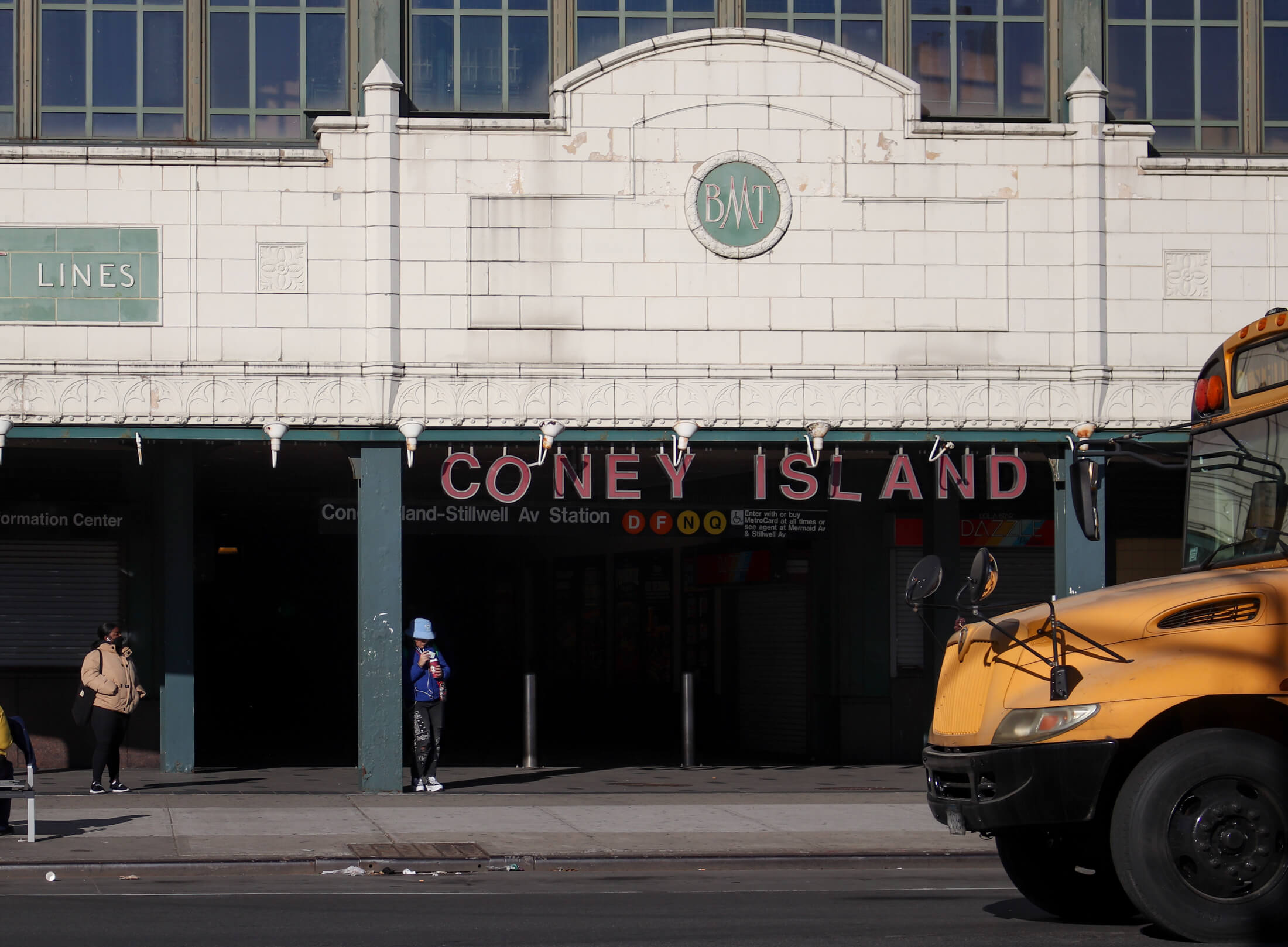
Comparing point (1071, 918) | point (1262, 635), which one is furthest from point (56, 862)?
point (1262, 635)

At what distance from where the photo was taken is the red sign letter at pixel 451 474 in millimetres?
17344

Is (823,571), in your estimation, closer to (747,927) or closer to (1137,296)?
(1137,296)

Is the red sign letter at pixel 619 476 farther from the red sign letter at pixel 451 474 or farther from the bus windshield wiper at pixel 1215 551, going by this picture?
the bus windshield wiper at pixel 1215 551

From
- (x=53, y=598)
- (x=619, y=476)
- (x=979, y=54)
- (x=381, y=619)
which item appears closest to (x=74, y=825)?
(x=381, y=619)

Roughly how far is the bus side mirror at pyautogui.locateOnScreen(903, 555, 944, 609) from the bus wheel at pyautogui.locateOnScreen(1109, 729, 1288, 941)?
1.34 metres

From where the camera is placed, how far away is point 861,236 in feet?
58.1

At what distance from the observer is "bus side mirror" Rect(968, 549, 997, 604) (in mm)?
8266

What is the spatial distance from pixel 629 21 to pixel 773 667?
8.94 m

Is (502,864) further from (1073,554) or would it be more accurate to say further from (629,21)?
(629,21)

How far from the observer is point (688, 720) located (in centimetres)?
2102

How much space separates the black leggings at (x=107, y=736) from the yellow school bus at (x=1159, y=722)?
10.3 metres

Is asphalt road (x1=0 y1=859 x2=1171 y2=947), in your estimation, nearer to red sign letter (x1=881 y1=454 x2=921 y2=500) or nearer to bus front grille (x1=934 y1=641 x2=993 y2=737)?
bus front grille (x1=934 y1=641 x2=993 y2=737)

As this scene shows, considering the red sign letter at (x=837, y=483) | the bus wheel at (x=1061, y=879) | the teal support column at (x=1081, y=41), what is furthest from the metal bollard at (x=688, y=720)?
the bus wheel at (x=1061, y=879)

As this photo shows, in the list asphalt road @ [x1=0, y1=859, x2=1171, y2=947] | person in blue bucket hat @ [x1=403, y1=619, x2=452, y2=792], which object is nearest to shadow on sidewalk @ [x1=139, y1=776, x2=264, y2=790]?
person in blue bucket hat @ [x1=403, y1=619, x2=452, y2=792]
